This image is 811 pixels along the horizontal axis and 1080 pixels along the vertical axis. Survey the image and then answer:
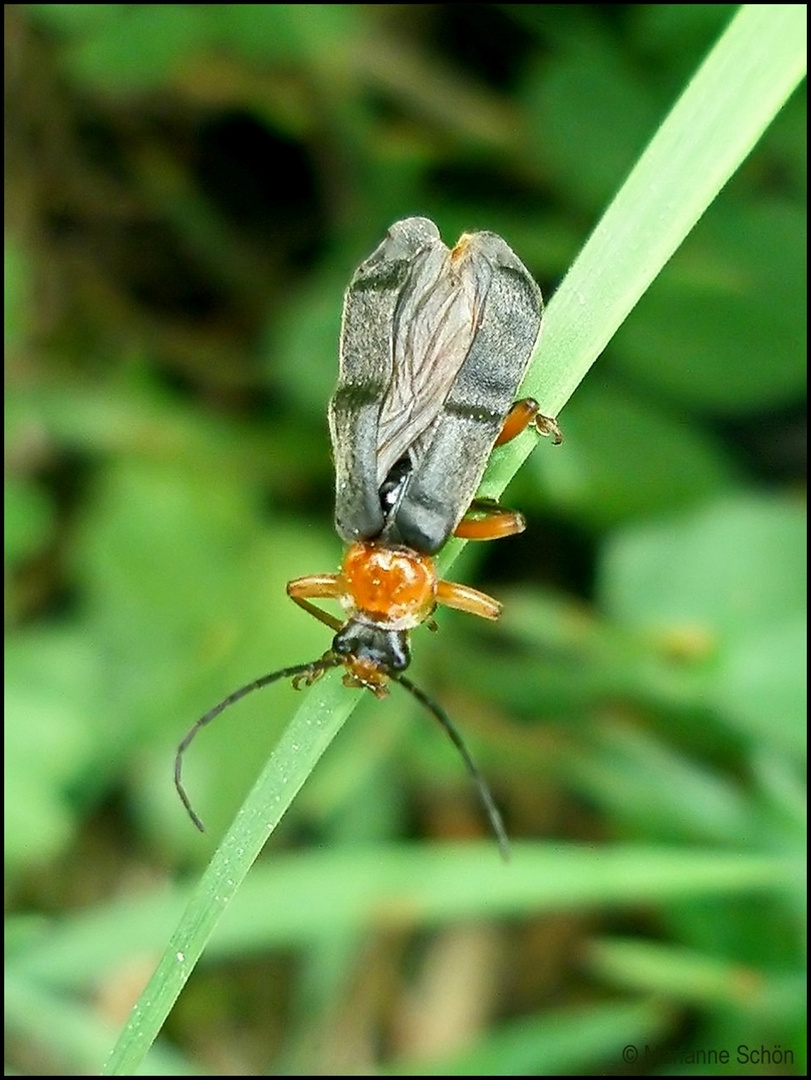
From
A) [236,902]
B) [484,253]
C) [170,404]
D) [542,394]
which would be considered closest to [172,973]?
[542,394]

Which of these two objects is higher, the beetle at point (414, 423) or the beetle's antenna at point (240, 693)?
the beetle at point (414, 423)

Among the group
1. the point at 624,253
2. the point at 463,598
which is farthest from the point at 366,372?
the point at 624,253

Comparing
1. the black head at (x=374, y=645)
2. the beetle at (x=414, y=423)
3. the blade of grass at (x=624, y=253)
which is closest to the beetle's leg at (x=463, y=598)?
the beetle at (x=414, y=423)

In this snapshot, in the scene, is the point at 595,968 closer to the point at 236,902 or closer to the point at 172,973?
the point at 236,902

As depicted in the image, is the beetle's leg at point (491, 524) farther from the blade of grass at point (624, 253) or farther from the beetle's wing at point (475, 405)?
the blade of grass at point (624, 253)

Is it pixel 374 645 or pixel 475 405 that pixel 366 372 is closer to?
pixel 475 405

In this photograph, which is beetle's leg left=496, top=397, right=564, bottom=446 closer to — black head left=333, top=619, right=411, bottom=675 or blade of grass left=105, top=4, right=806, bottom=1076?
blade of grass left=105, top=4, right=806, bottom=1076
